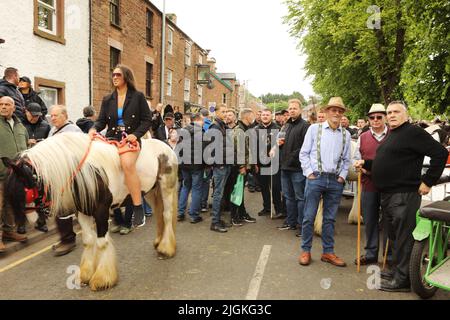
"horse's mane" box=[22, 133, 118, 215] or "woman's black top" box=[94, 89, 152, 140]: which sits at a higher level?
"woman's black top" box=[94, 89, 152, 140]

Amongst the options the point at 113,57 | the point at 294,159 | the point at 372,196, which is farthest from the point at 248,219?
the point at 113,57

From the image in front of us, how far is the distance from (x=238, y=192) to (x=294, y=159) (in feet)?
4.40

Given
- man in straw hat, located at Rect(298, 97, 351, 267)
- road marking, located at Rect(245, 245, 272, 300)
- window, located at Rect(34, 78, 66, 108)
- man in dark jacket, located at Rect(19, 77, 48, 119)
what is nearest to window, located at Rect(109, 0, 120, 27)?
window, located at Rect(34, 78, 66, 108)

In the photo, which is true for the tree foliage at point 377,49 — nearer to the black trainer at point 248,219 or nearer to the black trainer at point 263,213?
the black trainer at point 263,213

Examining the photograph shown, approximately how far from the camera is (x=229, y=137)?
22.4 ft

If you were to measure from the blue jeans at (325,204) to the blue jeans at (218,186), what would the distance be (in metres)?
2.04

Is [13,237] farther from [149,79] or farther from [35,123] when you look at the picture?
[149,79]

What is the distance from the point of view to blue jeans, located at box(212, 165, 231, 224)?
657 cm

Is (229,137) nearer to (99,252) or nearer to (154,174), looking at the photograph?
(154,174)

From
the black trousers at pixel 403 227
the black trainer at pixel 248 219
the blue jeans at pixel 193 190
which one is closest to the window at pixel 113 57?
the blue jeans at pixel 193 190

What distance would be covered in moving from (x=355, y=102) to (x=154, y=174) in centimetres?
1722

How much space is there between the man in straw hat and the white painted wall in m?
8.07

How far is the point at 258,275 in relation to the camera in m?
4.45

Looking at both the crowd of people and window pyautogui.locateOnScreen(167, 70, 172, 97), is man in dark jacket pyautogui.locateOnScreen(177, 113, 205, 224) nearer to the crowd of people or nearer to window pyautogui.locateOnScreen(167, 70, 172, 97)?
the crowd of people
